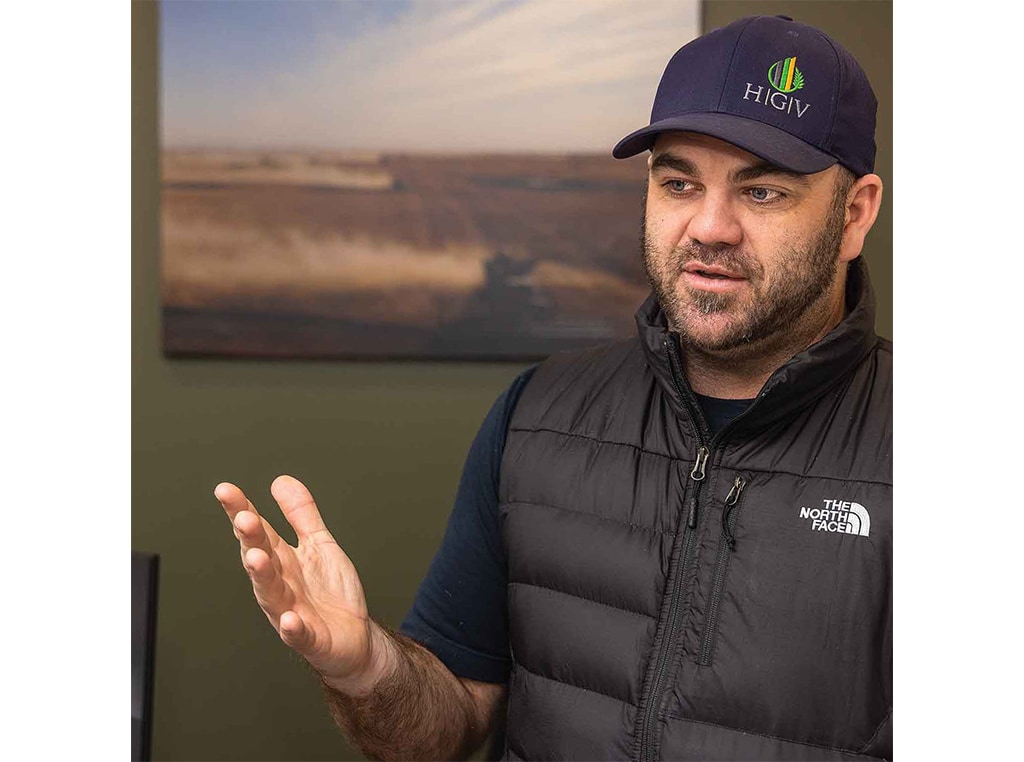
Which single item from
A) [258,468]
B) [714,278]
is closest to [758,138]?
[714,278]

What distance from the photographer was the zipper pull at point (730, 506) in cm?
109

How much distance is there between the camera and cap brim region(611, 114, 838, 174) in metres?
1.09

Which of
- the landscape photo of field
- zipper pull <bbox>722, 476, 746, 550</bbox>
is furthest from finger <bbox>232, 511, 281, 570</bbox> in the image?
the landscape photo of field

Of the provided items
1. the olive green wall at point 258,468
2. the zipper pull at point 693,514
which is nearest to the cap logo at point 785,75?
the zipper pull at point 693,514

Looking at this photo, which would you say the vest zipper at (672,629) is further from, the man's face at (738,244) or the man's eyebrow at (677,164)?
the man's eyebrow at (677,164)

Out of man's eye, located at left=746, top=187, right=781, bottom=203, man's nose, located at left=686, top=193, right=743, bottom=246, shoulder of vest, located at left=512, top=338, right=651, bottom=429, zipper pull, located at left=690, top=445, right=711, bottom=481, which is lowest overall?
zipper pull, located at left=690, top=445, right=711, bottom=481

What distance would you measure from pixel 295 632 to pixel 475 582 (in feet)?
1.43

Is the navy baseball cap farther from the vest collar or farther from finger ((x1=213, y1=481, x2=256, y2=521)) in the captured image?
finger ((x1=213, y1=481, x2=256, y2=521))

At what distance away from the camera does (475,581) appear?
1.35 m

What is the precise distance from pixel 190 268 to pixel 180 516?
1.70 feet
